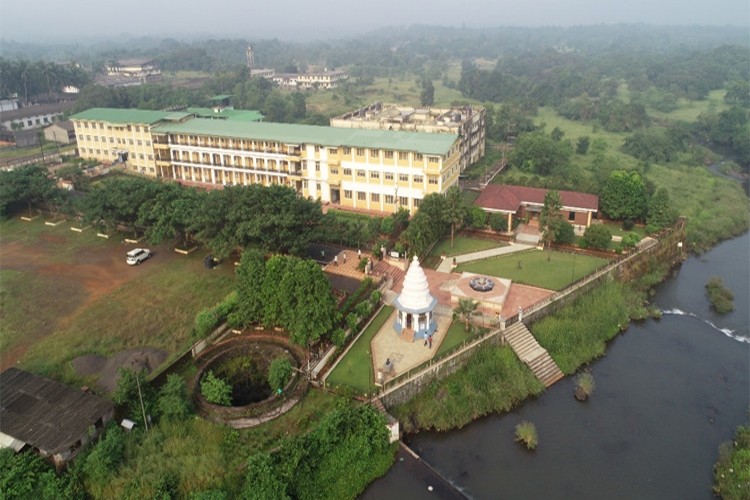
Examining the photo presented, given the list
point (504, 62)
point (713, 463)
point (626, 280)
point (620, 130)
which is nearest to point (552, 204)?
point (626, 280)

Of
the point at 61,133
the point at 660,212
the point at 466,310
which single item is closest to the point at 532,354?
the point at 466,310

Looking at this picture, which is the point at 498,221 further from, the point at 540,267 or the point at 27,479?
the point at 27,479

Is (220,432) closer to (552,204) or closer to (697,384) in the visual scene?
(697,384)

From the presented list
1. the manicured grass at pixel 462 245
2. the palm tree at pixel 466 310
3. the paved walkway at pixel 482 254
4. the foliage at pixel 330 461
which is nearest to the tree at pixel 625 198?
the paved walkway at pixel 482 254

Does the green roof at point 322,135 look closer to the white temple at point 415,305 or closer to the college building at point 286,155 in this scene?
the college building at point 286,155

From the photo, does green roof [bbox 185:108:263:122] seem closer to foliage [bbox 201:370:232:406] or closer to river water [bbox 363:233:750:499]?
foliage [bbox 201:370:232:406]

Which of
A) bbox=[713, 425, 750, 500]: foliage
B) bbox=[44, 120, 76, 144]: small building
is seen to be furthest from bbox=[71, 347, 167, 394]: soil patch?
bbox=[44, 120, 76, 144]: small building
